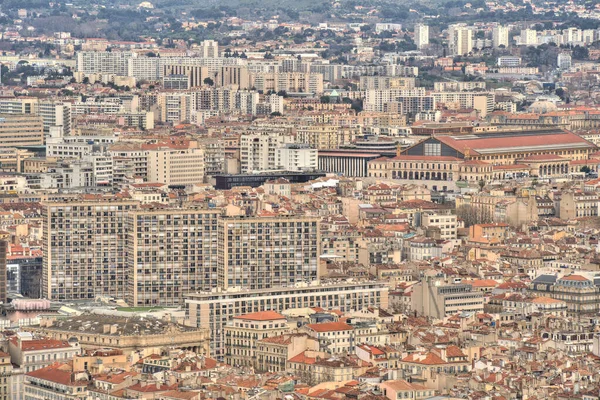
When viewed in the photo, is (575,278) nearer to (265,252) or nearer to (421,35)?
(265,252)

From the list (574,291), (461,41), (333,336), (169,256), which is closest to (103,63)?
(461,41)

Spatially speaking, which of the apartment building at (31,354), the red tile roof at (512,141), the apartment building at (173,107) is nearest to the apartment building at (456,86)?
the apartment building at (173,107)

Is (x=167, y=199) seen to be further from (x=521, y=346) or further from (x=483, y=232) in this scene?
(x=521, y=346)

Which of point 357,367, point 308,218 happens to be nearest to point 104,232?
point 308,218

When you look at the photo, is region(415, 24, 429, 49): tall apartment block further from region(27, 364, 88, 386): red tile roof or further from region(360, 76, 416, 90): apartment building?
region(27, 364, 88, 386): red tile roof

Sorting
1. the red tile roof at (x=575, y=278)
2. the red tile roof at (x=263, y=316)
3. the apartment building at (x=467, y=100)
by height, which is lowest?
the apartment building at (x=467, y=100)

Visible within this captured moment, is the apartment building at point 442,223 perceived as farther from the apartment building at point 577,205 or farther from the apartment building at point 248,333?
the apartment building at point 248,333
